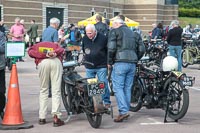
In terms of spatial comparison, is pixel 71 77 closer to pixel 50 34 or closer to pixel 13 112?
pixel 13 112

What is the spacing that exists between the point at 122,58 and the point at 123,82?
A: 0.46 meters

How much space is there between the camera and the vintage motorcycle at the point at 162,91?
8.74 meters

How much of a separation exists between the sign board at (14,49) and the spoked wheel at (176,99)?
273 cm

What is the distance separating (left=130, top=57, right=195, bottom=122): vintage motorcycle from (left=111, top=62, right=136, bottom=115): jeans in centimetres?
49

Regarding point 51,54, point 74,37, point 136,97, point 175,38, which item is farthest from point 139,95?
point 74,37

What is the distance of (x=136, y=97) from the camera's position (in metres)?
9.77

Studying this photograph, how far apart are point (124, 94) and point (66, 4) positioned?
3420 centimetres

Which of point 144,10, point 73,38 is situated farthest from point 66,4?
point 73,38

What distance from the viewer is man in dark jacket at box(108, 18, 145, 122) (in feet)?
29.3

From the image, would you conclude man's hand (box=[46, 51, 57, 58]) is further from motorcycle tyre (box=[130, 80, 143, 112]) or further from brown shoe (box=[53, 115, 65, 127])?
motorcycle tyre (box=[130, 80, 143, 112])

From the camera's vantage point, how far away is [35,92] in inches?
499

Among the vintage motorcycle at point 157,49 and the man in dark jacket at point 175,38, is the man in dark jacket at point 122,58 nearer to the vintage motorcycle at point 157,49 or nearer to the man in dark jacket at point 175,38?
the man in dark jacket at point 175,38

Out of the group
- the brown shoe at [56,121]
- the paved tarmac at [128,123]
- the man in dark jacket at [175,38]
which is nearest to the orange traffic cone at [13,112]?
the paved tarmac at [128,123]

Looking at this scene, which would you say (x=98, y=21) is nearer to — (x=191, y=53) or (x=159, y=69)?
(x=159, y=69)
